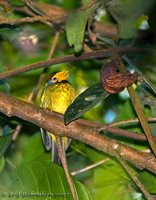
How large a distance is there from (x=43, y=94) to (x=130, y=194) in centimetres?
91

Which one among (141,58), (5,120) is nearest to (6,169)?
(5,120)

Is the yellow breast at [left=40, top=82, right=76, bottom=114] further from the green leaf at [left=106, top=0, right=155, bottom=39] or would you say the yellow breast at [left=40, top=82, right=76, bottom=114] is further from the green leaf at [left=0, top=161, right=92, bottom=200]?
Result: the green leaf at [left=0, top=161, right=92, bottom=200]

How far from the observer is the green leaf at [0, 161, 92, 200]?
223 centimetres

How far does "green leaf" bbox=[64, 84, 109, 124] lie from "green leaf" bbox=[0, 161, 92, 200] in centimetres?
26

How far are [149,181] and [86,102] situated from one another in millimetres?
463

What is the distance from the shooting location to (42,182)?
2283mm

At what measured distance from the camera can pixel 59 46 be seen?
3635 millimetres

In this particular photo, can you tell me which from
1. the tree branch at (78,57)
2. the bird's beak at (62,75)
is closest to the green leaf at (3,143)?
the tree branch at (78,57)

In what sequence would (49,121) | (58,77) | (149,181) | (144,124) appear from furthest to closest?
1. (58,77)
2. (149,181)
3. (49,121)
4. (144,124)

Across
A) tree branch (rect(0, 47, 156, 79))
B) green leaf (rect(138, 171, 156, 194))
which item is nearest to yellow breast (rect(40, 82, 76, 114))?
tree branch (rect(0, 47, 156, 79))

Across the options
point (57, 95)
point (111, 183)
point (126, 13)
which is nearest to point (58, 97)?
point (57, 95)

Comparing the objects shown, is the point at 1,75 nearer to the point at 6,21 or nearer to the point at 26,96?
the point at 6,21

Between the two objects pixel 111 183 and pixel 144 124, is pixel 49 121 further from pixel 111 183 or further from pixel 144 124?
pixel 111 183

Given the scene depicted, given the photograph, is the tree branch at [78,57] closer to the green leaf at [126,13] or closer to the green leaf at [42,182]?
the green leaf at [126,13]
